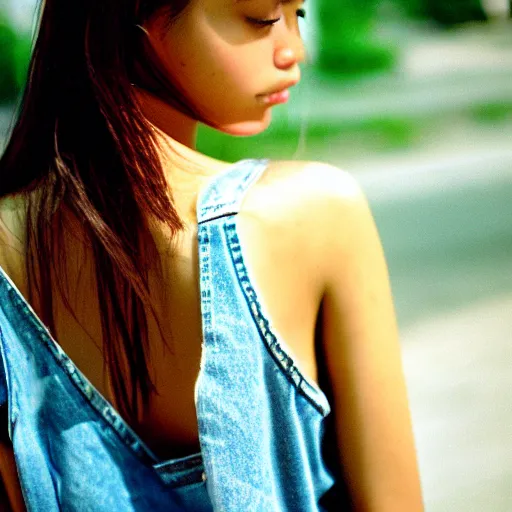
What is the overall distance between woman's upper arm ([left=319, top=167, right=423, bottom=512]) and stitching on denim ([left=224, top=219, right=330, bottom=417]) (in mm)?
54

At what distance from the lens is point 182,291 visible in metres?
0.92

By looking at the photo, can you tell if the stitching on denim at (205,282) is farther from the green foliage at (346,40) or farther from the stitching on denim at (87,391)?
the green foliage at (346,40)

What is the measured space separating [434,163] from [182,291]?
313 inches

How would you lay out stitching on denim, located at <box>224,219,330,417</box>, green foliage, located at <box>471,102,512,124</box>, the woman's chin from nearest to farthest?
stitching on denim, located at <box>224,219,330,417</box> < the woman's chin < green foliage, located at <box>471,102,512,124</box>

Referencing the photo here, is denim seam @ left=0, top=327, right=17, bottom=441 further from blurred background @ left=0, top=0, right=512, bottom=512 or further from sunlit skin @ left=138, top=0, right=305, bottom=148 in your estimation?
blurred background @ left=0, top=0, right=512, bottom=512

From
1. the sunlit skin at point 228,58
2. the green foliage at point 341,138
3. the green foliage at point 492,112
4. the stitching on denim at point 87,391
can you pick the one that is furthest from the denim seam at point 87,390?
the green foliage at point 492,112

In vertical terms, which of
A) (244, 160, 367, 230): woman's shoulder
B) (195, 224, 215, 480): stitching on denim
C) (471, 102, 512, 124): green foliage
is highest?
(244, 160, 367, 230): woman's shoulder

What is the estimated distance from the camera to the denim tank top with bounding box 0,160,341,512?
90cm

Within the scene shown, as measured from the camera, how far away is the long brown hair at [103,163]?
900 millimetres

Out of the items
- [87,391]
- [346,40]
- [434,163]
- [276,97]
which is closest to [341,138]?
[434,163]

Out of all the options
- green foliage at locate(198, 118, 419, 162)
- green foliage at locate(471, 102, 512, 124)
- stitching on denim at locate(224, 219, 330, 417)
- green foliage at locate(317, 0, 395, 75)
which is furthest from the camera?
green foliage at locate(317, 0, 395, 75)

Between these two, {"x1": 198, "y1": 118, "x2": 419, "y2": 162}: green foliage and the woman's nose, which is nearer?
the woman's nose

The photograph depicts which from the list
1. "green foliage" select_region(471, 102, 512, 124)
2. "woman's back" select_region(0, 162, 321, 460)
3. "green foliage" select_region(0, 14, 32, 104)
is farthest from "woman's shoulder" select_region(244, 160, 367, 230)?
"green foliage" select_region(471, 102, 512, 124)

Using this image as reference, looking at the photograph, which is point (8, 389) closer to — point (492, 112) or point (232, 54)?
point (232, 54)
